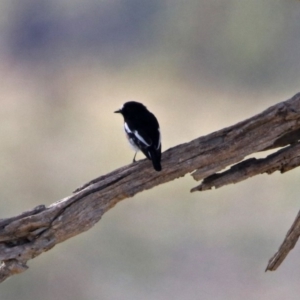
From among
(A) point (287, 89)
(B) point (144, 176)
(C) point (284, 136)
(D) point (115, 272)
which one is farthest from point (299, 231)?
(A) point (287, 89)

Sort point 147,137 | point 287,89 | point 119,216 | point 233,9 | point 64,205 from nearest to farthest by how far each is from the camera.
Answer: point 64,205
point 147,137
point 119,216
point 287,89
point 233,9

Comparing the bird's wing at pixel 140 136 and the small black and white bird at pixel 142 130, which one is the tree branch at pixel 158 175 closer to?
the small black and white bird at pixel 142 130

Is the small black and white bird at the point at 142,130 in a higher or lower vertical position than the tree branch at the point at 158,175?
higher

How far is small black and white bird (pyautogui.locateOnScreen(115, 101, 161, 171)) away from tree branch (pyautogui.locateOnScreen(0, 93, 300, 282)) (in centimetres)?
23

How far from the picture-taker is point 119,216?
21.0m

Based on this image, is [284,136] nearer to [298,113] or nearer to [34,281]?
[298,113]

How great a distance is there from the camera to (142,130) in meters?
8.94

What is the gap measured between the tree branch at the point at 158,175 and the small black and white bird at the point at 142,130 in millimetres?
226

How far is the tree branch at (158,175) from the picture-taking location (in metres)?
7.62

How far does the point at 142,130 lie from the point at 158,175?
3.93ft

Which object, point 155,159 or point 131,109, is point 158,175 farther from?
point 131,109

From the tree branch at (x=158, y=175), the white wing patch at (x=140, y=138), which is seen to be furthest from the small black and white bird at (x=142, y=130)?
the tree branch at (x=158, y=175)

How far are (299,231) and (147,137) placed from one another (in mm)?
1653

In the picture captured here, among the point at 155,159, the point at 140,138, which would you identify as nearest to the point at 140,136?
the point at 140,138
